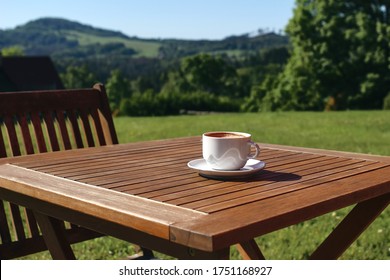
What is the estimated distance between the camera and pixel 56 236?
202 centimetres

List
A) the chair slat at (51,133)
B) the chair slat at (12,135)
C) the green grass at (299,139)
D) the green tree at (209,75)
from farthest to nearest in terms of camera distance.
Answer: the green tree at (209,75)
the green grass at (299,139)
the chair slat at (51,133)
the chair slat at (12,135)

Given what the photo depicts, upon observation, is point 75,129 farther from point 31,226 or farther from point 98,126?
point 31,226

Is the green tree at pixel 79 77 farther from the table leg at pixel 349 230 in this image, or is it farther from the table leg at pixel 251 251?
the table leg at pixel 349 230

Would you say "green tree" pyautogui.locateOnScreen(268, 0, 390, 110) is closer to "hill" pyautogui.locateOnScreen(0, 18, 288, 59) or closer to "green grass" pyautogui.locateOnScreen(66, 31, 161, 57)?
"hill" pyautogui.locateOnScreen(0, 18, 288, 59)

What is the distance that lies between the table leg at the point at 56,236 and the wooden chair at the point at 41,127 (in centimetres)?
55

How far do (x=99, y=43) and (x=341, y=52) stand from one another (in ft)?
238

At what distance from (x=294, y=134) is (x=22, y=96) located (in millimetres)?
8932

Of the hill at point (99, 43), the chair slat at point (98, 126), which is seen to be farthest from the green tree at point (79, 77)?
the chair slat at point (98, 126)

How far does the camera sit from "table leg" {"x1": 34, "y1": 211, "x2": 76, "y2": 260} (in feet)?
6.60

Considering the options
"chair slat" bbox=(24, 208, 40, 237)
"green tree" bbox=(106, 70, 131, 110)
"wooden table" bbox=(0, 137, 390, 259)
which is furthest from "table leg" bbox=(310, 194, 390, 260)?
"green tree" bbox=(106, 70, 131, 110)

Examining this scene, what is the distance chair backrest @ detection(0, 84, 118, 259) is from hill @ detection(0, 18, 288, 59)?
78.0 meters

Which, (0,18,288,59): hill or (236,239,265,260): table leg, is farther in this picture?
(0,18,288,59): hill

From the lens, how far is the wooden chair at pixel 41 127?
2.61 m
